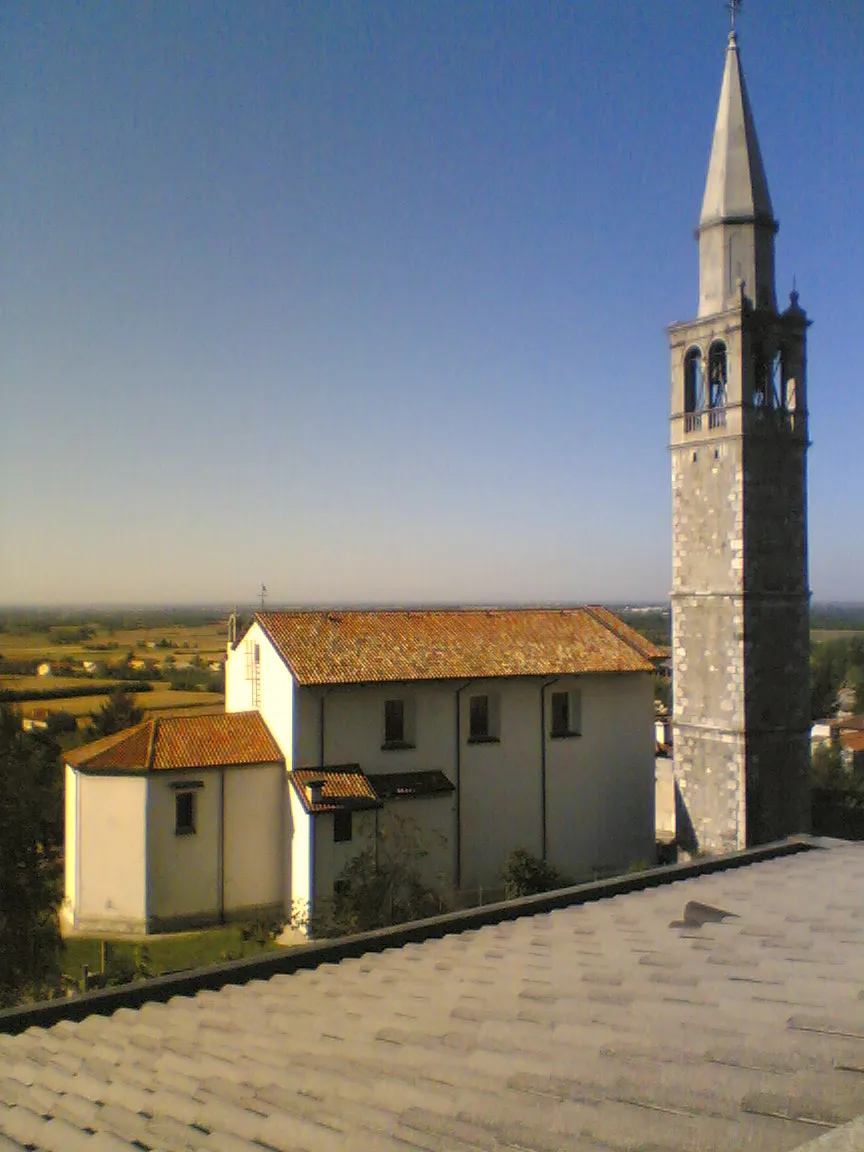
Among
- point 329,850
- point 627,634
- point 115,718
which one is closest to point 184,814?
point 329,850

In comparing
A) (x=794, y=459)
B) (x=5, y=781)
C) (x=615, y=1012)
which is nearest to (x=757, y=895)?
(x=615, y=1012)

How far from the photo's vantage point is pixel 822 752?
3662 cm

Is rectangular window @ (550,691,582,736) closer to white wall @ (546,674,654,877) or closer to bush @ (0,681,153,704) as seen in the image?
white wall @ (546,674,654,877)

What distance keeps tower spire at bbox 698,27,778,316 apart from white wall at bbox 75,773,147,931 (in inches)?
764

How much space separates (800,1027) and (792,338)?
22914 mm

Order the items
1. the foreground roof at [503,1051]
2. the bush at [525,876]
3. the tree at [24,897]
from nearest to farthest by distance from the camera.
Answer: the foreground roof at [503,1051], the tree at [24,897], the bush at [525,876]

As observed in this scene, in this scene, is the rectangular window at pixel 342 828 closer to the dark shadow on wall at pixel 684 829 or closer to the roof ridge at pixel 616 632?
the dark shadow on wall at pixel 684 829

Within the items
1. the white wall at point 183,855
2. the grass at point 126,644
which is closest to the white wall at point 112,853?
the white wall at point 183,855

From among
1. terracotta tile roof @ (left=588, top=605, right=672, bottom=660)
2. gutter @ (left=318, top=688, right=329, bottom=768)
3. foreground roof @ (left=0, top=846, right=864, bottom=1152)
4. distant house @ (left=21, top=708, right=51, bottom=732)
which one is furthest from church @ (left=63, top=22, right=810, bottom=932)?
distant house @ (left=21, top=708, right=51, bottom=732)

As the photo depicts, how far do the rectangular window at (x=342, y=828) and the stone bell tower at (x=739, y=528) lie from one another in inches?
364

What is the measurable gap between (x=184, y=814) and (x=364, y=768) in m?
4.43

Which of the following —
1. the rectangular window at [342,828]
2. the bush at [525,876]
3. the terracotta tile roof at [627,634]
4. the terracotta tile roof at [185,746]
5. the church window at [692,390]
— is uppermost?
the church window at [692,390]

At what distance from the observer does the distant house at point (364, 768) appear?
20953mm

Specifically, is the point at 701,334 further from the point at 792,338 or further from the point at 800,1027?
the point at 800,1027
